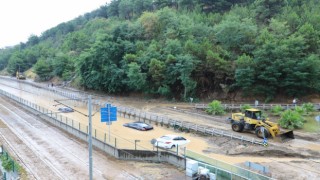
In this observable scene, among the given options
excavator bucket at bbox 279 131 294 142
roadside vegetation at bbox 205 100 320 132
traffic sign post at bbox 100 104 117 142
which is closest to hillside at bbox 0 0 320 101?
roadside vegetation at bbox 205 100 320 132

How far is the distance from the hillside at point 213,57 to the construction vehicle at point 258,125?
17391mm

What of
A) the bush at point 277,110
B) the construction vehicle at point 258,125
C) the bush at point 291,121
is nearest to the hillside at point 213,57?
the bush at point 277,110

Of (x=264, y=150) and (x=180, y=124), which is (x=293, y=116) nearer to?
(x=264, y=150)

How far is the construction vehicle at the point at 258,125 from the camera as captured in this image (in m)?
31.1

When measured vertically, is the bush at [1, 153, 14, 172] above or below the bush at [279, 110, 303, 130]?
below

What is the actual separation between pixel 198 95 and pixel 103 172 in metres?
36.7

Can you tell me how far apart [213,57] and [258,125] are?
2305 cm

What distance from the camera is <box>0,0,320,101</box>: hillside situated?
49.5 metres

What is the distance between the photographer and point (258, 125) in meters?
32.3

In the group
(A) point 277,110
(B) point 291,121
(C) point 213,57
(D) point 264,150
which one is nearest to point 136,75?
(C) point 213,57

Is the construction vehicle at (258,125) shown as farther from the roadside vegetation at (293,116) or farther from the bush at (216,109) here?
the bush at (216,109)

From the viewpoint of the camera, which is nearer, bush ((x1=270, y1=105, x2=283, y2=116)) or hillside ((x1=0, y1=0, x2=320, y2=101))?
bush ((x1=270, y1=105, x2=283, y2=116))

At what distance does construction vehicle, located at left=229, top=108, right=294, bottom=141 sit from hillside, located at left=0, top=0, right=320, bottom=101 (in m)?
17.4

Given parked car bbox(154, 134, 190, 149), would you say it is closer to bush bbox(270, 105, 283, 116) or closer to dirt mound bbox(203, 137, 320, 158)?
dirt mound bbox(203, 137, 320, 158)
